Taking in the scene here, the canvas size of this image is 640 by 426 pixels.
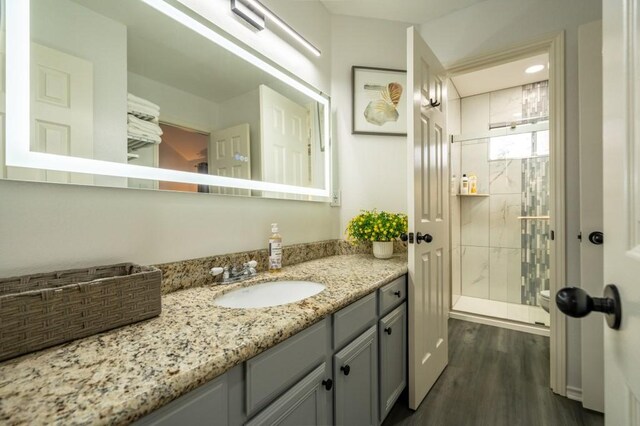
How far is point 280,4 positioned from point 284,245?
4.33ft

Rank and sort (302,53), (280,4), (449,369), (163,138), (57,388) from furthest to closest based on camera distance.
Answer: (449,369) → (302,53) → (280,4) → (163,138) → (57,388)

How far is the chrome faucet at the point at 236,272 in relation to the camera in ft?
3.58

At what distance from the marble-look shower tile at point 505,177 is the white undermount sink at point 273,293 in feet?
9.69

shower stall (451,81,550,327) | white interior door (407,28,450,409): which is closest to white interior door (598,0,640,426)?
white interior door (407,28,450,409)

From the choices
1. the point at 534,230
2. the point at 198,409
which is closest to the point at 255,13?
the point at 198,409

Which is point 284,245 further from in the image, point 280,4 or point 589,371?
point 589,371

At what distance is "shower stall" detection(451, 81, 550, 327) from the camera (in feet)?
9.67

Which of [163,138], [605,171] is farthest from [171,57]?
[605,171]

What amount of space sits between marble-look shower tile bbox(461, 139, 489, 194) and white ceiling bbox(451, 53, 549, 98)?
600mm

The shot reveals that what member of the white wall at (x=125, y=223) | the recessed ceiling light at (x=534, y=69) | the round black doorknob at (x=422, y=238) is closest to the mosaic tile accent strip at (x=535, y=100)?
the recessed ceiling light at (x=534, y=69)

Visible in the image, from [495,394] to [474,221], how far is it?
6.99ft

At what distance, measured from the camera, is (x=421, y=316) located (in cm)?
151

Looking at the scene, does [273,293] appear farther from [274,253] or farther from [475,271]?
[475,271]

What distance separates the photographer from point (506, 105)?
3.12m
